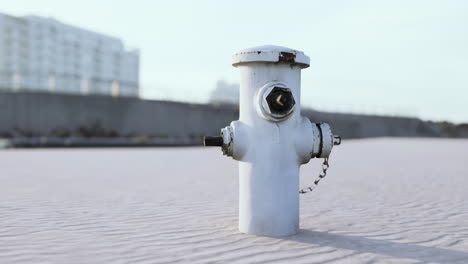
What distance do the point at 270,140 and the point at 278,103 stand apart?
1.19 ft

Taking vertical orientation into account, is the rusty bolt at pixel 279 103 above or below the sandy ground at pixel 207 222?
above

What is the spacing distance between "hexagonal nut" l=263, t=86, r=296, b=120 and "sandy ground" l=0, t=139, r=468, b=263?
46.0 inches

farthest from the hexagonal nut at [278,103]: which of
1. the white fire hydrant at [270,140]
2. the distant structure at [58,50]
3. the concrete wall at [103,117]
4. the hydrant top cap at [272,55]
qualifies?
the distant structure at [58,50]

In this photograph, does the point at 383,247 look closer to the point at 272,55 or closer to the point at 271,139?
the point at 271,139

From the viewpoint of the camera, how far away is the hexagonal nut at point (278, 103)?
4032 mm

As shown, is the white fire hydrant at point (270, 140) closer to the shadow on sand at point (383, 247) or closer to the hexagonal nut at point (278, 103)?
the hexagonal nut at point (278, 103)

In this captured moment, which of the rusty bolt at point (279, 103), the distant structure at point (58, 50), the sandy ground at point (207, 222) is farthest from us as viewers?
the distant structure at point (58, 50)

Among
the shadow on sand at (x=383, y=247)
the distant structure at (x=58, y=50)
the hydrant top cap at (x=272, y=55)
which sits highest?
the distant structure at (x=58, y=50)

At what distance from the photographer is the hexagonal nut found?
403 centimetres

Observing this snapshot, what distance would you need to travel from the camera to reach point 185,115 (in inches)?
1167

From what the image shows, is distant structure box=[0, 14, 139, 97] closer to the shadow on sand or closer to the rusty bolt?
the rusty bolt

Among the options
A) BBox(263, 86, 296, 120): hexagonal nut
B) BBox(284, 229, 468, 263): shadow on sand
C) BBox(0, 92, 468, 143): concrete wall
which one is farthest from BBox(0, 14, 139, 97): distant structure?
BBox(284, 229, 468, 263): shadow on sand

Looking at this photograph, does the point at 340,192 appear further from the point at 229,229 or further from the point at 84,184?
the point at 84,184

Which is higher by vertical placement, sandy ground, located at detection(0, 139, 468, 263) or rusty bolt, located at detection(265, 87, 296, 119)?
rusty bolt, located at detection(265, 87, 296, 119)
